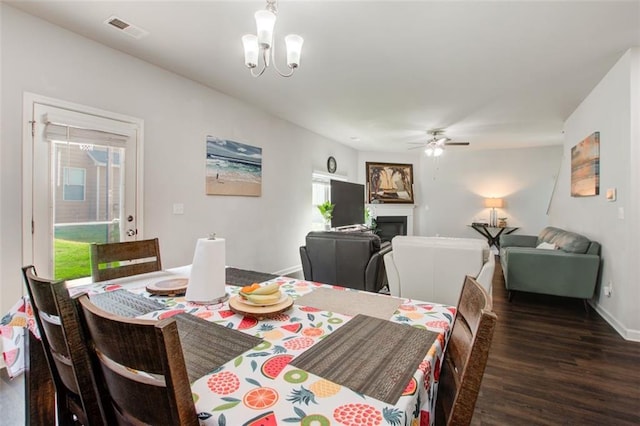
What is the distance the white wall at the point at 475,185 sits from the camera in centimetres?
697

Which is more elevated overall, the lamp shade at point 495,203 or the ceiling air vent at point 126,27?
the ceiling air vent at point 126,27

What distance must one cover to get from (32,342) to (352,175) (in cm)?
687

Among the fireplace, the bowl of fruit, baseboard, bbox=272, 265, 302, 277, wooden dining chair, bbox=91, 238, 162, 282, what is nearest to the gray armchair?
baseboard, bbox=272, 265, 302, 277

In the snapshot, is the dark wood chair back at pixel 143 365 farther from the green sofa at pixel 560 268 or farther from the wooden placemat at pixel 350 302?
the green sofa at pixel 560 268

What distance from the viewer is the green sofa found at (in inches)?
130

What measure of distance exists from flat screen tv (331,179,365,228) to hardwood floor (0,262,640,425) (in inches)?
129

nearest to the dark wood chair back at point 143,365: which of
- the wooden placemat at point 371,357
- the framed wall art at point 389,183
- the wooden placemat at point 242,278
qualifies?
the wooden placemat at point 371,357

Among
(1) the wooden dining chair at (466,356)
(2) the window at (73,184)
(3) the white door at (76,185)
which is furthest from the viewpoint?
(2) the window at (73,184)

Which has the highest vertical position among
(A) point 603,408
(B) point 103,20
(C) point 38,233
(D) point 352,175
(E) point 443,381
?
(B) point 103,20

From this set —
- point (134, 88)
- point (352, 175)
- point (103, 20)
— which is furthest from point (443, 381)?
point (352, 175)

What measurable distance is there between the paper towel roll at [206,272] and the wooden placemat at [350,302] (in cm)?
37

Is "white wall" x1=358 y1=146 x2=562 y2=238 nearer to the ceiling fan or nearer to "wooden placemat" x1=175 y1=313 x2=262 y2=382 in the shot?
the ceiling fan

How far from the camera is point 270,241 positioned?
4777mm

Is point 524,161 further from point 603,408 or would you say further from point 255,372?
point 255,372
